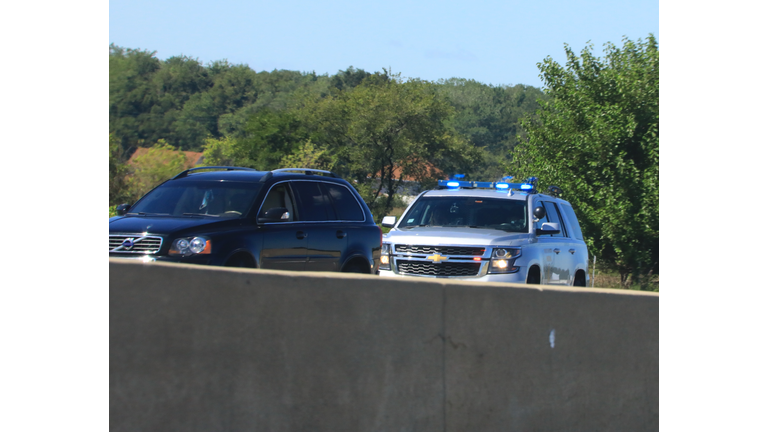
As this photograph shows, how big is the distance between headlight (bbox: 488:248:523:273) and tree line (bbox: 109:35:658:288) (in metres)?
18.0

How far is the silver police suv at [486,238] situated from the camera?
9414 millimetres

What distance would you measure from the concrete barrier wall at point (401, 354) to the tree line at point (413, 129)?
2280 centimetres

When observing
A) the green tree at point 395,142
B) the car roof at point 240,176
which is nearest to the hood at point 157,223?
the car roof at point 240,176

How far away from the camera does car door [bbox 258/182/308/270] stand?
871 centimetres

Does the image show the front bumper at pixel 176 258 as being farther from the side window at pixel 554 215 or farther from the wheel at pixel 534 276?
the side window at pixel 554 215

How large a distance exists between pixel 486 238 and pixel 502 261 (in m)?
0.36

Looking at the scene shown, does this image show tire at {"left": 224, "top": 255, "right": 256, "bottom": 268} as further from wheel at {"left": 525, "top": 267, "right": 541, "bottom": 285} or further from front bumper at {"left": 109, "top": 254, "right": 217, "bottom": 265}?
wheel at {"left": 525, "top": 267, "right": 541, "bottom": 285}

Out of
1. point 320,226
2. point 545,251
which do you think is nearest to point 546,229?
point 545,251

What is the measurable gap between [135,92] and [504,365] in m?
56.7

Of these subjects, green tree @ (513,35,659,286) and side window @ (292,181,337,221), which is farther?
green tree @ (513,35,659,286)

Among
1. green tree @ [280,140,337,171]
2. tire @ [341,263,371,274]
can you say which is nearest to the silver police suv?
tire @ [341,263,371,274]

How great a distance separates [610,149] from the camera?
87.4ft

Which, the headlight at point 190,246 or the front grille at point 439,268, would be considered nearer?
the headlight at point 190,246

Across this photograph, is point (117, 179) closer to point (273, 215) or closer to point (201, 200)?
point (201, 200)
